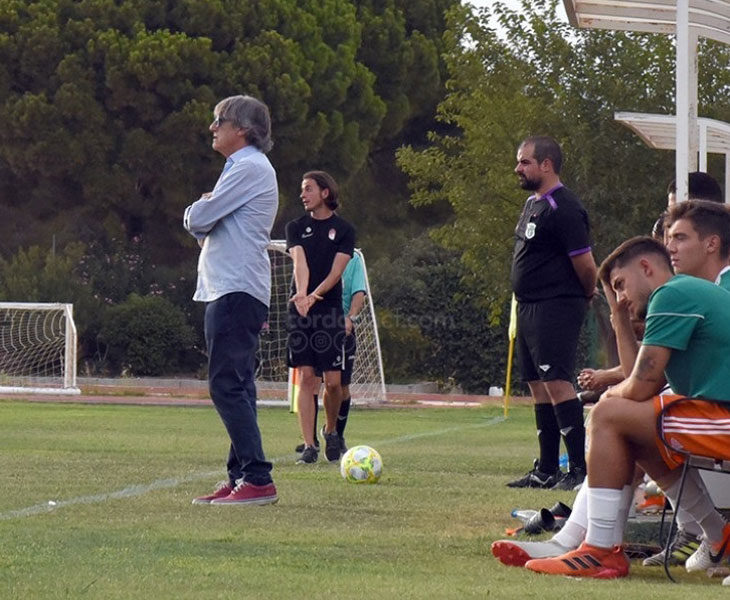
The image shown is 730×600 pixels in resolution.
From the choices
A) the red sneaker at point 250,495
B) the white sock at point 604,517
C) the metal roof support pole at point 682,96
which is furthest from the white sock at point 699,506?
the metal roof support pole at point 682,96

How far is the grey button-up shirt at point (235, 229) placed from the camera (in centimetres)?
826

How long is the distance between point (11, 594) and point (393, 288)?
2590cm

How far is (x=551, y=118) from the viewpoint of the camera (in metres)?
27.7

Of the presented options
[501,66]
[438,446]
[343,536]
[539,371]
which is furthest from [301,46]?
[343,536]

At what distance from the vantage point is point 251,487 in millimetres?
8141

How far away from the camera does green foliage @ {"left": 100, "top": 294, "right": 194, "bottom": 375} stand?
101ft

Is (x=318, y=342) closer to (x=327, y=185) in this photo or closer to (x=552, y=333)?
(x=327, y=185)

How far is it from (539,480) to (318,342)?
2.44 metres

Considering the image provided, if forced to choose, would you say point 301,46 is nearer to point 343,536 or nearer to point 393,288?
point 393,288


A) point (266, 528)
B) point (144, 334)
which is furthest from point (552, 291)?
point (144, 334)

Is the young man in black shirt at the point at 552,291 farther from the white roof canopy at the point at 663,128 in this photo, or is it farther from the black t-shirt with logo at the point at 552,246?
the white roof canopy at the point at 663,128

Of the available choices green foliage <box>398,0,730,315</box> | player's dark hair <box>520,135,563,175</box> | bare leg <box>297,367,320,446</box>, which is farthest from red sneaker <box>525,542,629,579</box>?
green foliage <box>398,0,730,315</box>

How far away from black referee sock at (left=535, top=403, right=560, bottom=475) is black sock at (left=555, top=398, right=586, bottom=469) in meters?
0.24

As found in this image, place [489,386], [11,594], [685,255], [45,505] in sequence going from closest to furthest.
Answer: [11,594] → [685,255] → [45,505] → [489,386]
